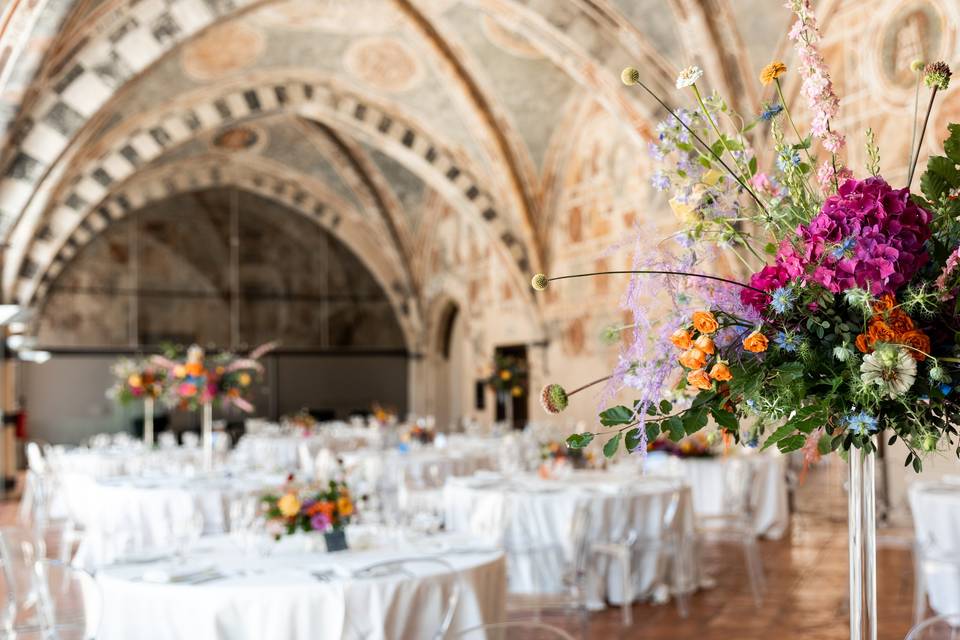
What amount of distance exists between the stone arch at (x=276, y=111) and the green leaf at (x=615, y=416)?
43.3ft

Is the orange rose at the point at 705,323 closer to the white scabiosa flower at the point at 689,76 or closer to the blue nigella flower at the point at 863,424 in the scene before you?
the blue nigella flower at the point at 863,424

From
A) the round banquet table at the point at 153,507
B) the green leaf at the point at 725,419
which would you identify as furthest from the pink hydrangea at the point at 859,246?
the round banquet table at the point at 153,507


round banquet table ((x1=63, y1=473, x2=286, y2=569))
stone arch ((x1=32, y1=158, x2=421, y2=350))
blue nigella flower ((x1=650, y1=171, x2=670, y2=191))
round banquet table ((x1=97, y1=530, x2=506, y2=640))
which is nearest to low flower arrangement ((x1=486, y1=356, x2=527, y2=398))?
round banquet table ((x1=63, y1=473, x2=286, y2=569))

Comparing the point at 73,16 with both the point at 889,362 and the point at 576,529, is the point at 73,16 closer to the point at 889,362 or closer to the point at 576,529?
the point at 576,529

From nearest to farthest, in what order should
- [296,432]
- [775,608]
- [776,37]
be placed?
[775,608], [776,37], [296,432]

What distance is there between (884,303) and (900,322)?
4cm

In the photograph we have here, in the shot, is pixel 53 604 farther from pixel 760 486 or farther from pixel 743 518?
pixel 760 486

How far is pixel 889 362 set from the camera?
5.11 ft

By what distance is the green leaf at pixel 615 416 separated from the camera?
1.73 m

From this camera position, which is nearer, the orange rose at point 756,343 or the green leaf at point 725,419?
the orange rose at point 756,343

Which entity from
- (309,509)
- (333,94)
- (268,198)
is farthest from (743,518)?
(268,198)

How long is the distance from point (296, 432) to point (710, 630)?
928 cm

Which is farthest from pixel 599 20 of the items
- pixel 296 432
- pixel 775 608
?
pixel 296 432

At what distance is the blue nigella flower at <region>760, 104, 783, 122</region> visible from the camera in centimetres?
179
